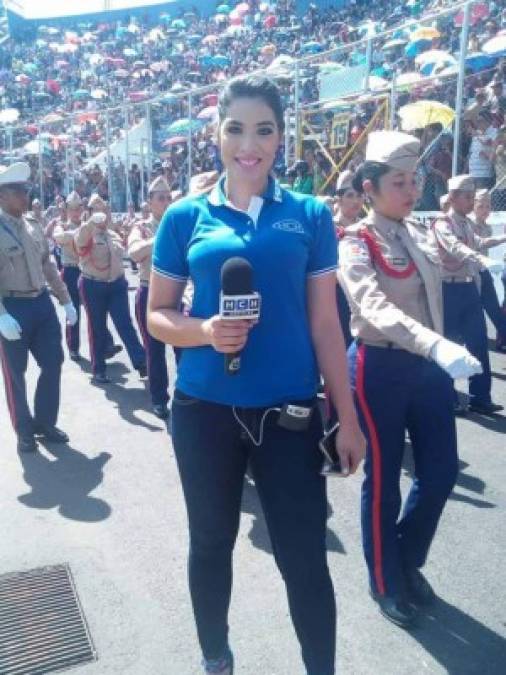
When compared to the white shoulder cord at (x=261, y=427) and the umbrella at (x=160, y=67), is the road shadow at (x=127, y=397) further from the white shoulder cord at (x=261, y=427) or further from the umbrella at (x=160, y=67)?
the umbrella at (x=160, y=67)

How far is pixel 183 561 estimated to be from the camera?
371 cm

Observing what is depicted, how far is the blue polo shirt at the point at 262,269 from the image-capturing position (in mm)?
2252

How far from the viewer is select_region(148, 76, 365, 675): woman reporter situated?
2.29 metres

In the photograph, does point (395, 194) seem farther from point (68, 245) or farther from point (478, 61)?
point (478, 61)

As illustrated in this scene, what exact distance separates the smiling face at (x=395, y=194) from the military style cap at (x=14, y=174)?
3182mm

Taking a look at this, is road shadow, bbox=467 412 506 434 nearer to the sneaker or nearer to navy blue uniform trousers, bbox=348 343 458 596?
navy blue uniform trousers, bbox=348 343 458 596

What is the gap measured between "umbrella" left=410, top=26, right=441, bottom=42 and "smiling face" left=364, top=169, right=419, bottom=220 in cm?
1037

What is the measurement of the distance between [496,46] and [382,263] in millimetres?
9182

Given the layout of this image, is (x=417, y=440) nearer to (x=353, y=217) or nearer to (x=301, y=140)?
(x=353, y=217)

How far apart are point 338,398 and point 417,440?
94 centimetres

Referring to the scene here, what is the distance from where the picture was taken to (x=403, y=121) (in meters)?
10.1

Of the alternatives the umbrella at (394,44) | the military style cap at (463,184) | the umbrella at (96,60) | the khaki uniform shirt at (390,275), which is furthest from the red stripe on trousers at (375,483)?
the umbrella at (96,60)

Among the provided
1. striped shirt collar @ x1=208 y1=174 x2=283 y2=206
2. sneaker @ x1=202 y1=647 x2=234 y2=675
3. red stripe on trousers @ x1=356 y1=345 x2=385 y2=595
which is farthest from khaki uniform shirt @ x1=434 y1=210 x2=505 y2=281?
sneaker @ x1=202 y1=647 x2=234 y2=675

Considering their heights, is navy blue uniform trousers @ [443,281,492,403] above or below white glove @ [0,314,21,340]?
below
